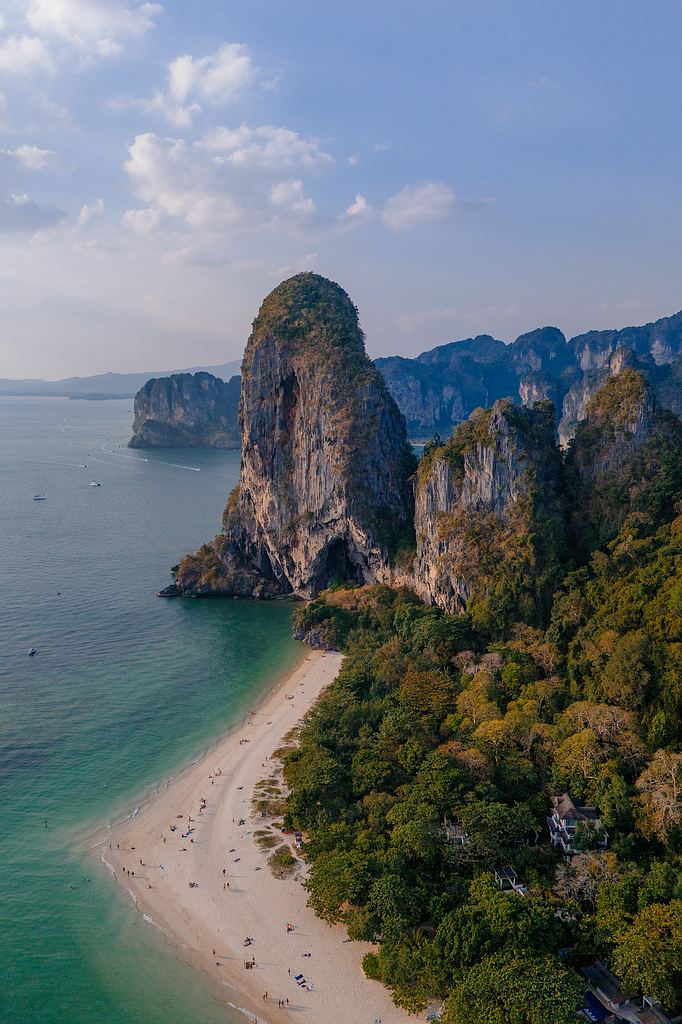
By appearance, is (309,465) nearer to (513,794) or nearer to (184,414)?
(513,794)

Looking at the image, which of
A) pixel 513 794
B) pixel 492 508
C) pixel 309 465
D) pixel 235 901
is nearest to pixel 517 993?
pixel 513 794

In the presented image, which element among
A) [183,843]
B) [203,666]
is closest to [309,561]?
[203,666]

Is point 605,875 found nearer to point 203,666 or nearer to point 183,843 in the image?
point 183,843

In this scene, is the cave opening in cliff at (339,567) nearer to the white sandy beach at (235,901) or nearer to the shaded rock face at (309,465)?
the shaded rock face at (309,465)

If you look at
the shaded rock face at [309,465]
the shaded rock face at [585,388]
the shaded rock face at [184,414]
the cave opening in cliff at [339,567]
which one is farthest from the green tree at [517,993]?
the shaded rock face at [184,414]

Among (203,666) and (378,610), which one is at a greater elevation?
(378,610)

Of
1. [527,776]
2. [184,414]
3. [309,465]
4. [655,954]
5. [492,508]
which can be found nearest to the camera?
[655,954]

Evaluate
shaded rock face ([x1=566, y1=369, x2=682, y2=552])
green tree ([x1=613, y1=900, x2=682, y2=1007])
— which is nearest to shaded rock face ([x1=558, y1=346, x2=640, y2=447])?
shaded rock face ([x1=566, y1=369, x2=682, y2=552])
